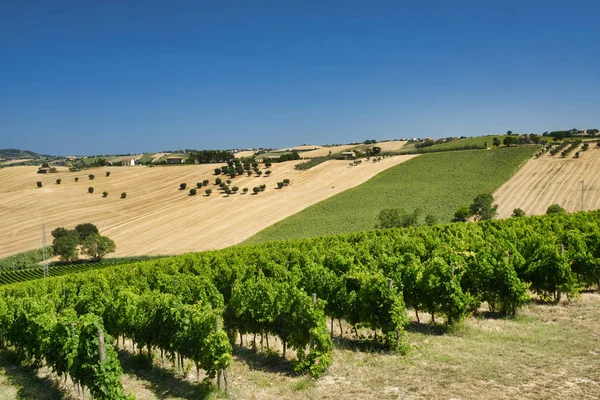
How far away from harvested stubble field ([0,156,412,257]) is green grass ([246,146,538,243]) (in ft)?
13.2

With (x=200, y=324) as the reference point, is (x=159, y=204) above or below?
below

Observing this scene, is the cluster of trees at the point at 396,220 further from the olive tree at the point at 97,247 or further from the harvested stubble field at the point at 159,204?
the olive tree at the point at 97,247

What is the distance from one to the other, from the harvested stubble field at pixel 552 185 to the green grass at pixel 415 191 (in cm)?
292

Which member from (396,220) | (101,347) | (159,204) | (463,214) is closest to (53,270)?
(159,204)

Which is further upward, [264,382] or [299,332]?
[299,332]

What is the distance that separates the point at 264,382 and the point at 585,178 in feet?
241

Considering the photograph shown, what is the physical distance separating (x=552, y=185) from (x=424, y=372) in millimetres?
66864

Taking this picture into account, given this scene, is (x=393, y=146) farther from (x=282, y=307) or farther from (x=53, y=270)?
(x=282, y=307)

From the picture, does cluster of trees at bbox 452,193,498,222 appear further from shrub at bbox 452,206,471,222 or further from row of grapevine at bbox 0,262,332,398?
row of grapevine at bbox 0,262,332,398

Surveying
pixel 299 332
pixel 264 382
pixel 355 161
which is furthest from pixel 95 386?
pixel 355 161

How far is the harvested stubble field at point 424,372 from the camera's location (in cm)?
1151

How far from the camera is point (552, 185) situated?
224 ft

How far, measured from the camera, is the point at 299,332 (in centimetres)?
1399

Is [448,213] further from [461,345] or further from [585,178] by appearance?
[461,345]
